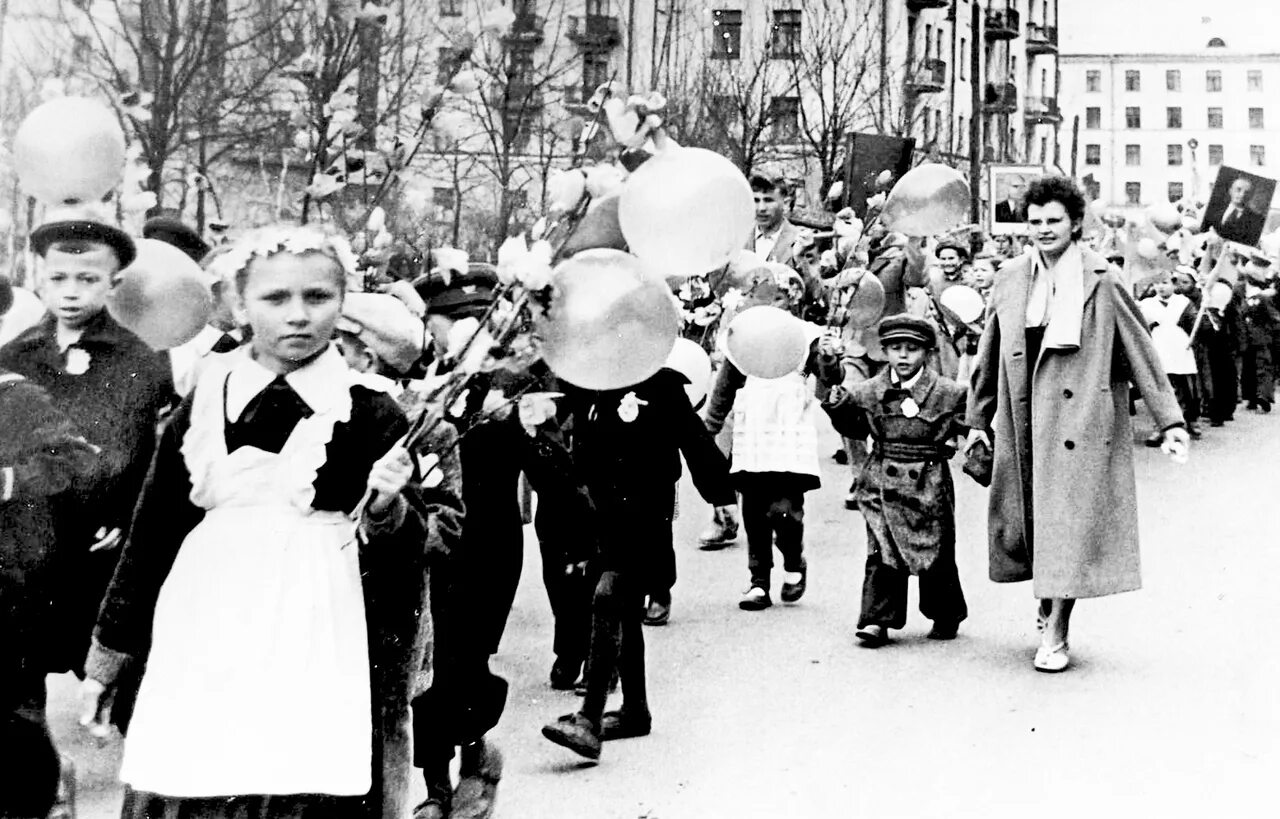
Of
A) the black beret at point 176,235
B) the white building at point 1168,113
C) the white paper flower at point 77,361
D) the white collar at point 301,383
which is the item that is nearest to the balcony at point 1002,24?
the white building at point 1168,113

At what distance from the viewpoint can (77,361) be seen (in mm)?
→ 4770

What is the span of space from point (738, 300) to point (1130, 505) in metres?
2.03

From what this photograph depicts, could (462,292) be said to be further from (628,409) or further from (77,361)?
(77,361)

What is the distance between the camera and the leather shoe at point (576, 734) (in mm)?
5898

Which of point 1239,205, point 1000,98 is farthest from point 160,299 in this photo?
point 1000,98

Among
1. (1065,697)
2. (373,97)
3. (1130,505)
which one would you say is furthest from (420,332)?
(1130,505)

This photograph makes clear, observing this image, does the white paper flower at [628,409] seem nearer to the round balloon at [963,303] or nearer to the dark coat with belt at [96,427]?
the dark coat with belt at [96,427]

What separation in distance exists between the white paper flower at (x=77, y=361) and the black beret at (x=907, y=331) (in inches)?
161

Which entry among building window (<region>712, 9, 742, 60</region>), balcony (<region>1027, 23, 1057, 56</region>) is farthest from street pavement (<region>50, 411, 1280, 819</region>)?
balcony (<region>1027, 23, 1057, 56</region>)

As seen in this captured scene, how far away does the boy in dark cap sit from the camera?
Result: 4.68m

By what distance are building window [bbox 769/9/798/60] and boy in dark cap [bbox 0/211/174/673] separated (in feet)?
70.5

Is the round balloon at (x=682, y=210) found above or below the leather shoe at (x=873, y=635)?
above

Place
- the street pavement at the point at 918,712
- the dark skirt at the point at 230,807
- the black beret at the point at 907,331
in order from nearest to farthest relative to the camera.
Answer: the dark skirt at the point at 230,807
the street pavement at the point at 918,712
the black beret at the point at 907,331

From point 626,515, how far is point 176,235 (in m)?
1.84
